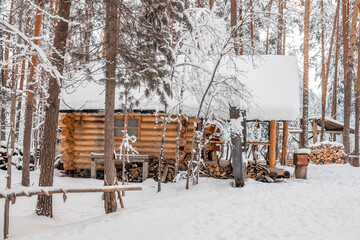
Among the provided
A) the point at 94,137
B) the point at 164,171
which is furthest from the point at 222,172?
the point at 94,137

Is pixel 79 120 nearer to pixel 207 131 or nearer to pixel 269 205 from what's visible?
pixel 207 131

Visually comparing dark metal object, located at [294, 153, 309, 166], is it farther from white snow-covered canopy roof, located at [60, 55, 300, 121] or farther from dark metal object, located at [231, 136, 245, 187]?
dark metal object, located at [231, 136, 245, 187]

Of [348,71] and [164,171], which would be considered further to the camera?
[348,71]

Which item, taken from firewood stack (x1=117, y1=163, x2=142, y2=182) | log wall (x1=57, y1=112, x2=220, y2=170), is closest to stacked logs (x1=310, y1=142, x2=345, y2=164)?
log wall (x1=57, y1=112, x2=220, y2=170)

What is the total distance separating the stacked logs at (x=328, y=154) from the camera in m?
14.1

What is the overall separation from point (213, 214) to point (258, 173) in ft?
14.7

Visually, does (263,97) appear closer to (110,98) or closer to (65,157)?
(110,98)

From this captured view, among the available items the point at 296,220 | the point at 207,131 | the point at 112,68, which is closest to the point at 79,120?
the point at 207,131

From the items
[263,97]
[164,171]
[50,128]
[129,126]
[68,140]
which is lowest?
[164,171]

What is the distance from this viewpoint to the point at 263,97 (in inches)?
428

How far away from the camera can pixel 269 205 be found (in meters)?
7.06

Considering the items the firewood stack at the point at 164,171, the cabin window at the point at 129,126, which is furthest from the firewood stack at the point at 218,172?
the cabin window at the point at 129,126

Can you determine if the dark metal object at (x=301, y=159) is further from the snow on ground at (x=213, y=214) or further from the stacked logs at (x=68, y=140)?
the stacked logs at (x=68, y=140)

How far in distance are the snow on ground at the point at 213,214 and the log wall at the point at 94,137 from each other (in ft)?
6.95
